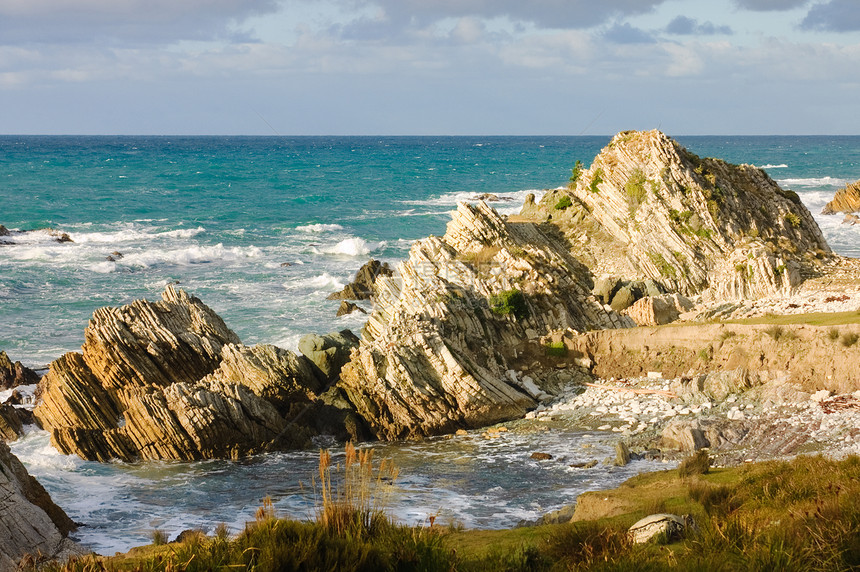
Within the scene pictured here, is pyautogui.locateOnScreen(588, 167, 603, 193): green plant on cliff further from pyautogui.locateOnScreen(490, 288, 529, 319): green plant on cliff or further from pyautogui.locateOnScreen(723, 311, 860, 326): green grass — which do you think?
pyautogui.locateOnScreen(723, 311, 860, 326): green grass

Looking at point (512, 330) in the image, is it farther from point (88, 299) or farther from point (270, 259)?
point (270, 259)

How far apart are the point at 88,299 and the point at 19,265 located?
987 centimetres

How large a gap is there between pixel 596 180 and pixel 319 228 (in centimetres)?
2923

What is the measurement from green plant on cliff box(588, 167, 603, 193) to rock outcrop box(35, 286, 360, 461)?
1508 cm

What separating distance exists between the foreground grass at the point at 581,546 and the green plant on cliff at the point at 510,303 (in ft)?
41.4

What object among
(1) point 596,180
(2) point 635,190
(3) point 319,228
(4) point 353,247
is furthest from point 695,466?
(3) point 319,228

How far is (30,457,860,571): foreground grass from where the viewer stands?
26.1ft

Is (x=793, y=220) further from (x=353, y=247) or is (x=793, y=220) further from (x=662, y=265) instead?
(x=353, y=247)

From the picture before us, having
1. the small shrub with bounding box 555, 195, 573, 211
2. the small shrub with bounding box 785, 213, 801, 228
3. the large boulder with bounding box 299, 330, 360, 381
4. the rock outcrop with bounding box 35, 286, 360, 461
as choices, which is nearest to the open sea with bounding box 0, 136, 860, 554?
the rock outcrop with bounding box 35, 286, 360, 461

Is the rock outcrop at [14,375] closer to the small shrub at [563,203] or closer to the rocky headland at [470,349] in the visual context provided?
the rocky headland at [470,349]

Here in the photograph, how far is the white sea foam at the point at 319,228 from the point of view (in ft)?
189

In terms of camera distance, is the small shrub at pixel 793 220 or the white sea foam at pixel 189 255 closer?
the small shrub at pixel 793 220

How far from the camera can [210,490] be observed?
54.6 ft

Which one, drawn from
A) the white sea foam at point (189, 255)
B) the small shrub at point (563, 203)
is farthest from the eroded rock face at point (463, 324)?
the white sea foam at point (189, 255)
